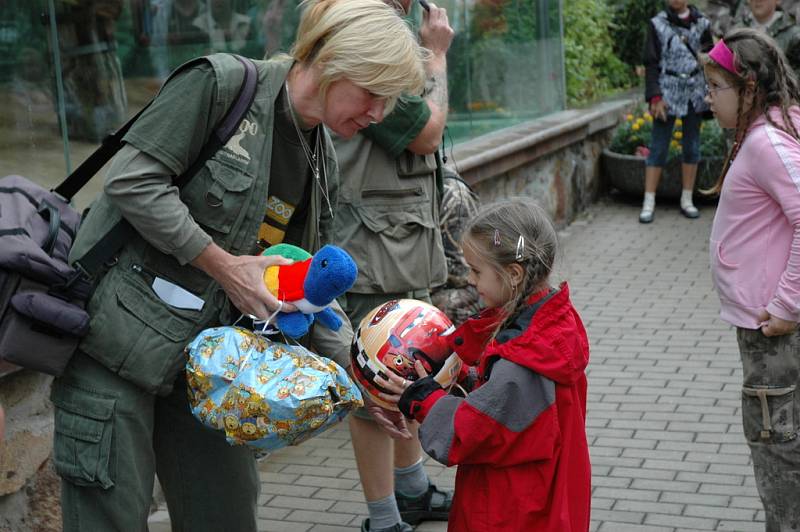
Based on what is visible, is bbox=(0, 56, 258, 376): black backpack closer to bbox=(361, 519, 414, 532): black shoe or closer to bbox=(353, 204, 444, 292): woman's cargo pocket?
bbox=(353, 204, 444, 292): woman's cargo pocket

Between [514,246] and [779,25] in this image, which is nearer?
[514,246]

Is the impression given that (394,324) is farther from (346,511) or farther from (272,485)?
(272,485)

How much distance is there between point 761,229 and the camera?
12.0 feet

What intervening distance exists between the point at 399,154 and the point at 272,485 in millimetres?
1757

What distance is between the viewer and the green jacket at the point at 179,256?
2734 millimetres

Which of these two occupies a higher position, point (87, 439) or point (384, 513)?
point (87, 439)

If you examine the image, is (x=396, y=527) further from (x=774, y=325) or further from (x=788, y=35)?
(x=788, y=35)

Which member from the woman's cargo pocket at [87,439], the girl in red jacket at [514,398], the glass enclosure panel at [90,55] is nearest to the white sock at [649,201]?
the glass enclosure panel at [90,55]

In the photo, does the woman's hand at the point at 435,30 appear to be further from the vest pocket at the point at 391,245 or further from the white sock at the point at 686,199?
the white sock at the point at 686,199

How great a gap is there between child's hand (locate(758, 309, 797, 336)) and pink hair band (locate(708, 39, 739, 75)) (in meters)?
0.79

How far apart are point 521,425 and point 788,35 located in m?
6.39

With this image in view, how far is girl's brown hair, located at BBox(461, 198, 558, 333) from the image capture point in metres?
2.91

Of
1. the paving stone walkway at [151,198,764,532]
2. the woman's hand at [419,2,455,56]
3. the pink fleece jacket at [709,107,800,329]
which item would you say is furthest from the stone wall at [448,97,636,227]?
the pink fleece jacket at [709,107,800,329]

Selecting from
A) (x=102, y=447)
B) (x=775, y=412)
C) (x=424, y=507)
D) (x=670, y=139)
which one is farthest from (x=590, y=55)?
(x=102, y=447)
